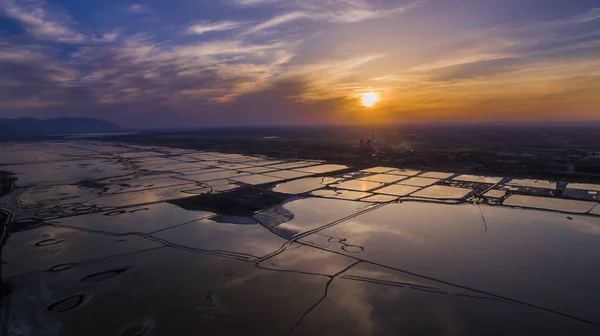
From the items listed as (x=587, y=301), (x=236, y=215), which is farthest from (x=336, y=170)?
(x=587, y=301)

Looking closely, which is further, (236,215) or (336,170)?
(336,170)

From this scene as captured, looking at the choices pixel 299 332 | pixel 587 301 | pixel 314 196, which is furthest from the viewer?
pixel 314 196

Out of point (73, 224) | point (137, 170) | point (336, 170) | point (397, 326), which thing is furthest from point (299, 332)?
point (137, 170)

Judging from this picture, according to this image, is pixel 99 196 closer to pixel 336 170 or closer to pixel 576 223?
pixel 336 170

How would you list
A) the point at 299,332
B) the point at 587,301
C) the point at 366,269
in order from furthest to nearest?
1. the point at 366,269
2. the point at 587,301
3. the point at 299,332

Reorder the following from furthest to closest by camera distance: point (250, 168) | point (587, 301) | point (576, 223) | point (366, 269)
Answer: point (250, 168)
point (576, 223)
point (366, 269)
point (587, 301)

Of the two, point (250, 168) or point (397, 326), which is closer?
point (397, 326)

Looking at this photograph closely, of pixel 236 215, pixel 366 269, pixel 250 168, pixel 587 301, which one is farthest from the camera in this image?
pixel 250 168

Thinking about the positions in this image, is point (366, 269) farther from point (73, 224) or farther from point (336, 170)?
point (336, 170)

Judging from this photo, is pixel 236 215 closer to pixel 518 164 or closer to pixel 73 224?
pixel 73 224
